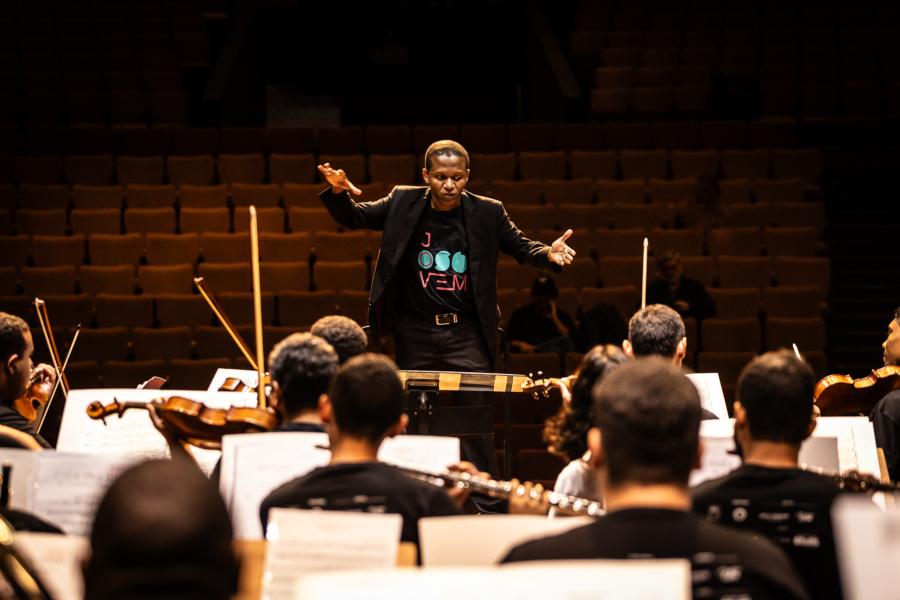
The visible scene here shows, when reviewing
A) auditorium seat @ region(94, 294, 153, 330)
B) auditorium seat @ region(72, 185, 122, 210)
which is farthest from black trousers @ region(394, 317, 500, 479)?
auditorium seat @ region(72, 185, 122, 210)

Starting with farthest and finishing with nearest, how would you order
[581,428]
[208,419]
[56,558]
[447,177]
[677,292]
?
1. [677,292]
2. [447,177]
3. [208,419]
4. [581,428]
5. [56,558]

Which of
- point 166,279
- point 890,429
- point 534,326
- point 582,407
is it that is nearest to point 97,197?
point 166,279

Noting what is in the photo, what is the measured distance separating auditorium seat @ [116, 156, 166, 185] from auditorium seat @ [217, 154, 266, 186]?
1.59 ft

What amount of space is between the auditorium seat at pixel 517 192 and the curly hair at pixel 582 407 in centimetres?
453

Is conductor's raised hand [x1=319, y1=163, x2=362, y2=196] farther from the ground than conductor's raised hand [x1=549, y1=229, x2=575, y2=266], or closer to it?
farther from the ground

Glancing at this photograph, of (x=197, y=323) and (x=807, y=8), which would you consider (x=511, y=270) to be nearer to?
(x=197, y=323)

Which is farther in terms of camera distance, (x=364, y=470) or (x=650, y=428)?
(x=364, y=470)

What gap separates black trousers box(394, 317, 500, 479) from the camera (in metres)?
3.41

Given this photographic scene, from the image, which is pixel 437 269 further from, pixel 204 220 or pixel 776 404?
pixel 204 220

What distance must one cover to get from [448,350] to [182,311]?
2855 millimetres

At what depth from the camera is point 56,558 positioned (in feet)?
4.77

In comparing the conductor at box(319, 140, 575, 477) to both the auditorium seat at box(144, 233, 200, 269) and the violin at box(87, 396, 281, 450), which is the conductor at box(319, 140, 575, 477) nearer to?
the violin at box(87, 396, 281, 450)

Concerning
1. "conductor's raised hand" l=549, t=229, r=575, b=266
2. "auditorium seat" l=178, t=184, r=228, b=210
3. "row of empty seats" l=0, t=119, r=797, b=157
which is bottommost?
"conductor's raised hand" l=549, t=229, r=575, b=266

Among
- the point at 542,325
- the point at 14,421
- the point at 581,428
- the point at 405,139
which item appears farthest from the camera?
the point at 405,139
